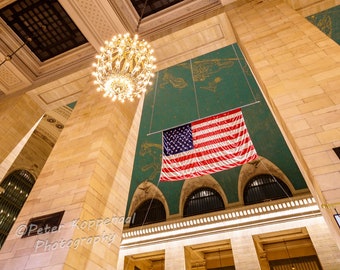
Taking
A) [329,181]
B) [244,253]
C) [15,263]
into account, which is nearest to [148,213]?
[244,253]

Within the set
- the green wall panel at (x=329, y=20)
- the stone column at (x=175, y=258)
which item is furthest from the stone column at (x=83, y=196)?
the green wall panel at (x=329, y=20)

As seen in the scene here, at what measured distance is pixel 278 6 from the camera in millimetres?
5711

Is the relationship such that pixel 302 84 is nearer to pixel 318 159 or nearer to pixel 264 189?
pixel 318 159

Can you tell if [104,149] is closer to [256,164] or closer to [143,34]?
[143,34]

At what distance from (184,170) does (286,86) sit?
2985 millimetres

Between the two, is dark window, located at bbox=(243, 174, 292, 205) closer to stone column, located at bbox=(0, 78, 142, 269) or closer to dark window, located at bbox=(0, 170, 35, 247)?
stone column, located at bbox=(0, 78, 142, 269)

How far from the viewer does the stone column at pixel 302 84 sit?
278cm

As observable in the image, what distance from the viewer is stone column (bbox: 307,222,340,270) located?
294 inches

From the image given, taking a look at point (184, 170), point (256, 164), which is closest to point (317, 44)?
point (184, 170)

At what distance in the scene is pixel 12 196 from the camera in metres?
11.1

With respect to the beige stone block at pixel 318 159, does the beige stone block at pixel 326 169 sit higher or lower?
lower

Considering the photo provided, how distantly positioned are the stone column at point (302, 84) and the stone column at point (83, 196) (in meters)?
3.34

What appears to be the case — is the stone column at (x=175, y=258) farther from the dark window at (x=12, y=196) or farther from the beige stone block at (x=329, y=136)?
the beige stone block at (x=329, y=136)

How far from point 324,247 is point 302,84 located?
6802 mm
